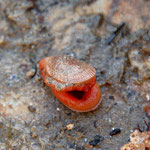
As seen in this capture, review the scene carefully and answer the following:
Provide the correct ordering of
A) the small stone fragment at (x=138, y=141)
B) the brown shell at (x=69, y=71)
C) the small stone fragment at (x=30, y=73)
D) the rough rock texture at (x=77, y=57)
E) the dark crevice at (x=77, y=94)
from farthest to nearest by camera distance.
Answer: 1. the small stone fragment at (x=30, y=73)
2. the dark crevice at (x=77, y=94)
3. the rough rock texture at (x=77, y=57)
4. the brown shell at (x=69, y=71)
5. the small stone fragment at (x=138, y=141)

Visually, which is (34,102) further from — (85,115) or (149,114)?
(149,114)

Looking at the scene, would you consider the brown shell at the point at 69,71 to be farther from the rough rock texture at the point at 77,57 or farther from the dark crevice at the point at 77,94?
the rough rock texture at the point at 77,57

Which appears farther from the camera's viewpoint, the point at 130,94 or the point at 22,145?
the point at 130,94

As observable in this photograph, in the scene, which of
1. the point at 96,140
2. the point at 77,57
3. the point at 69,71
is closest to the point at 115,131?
the point at 96,140

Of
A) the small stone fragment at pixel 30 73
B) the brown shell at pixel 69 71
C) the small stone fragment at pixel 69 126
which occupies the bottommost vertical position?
the small stone fragment at pixel 69 126

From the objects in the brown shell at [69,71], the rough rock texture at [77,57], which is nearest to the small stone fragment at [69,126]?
the rough rock texture at [77,57]

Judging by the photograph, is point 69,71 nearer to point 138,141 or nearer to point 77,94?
point 77,94

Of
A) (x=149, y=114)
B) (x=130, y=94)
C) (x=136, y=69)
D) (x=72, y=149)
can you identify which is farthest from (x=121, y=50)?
(x=72, y=149)

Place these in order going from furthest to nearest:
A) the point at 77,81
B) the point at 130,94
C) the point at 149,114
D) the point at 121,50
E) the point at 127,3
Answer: the point at 127,3 < the point at 121,50 < the point at 130,94 < the point at 149,114 < the point at 77,81
